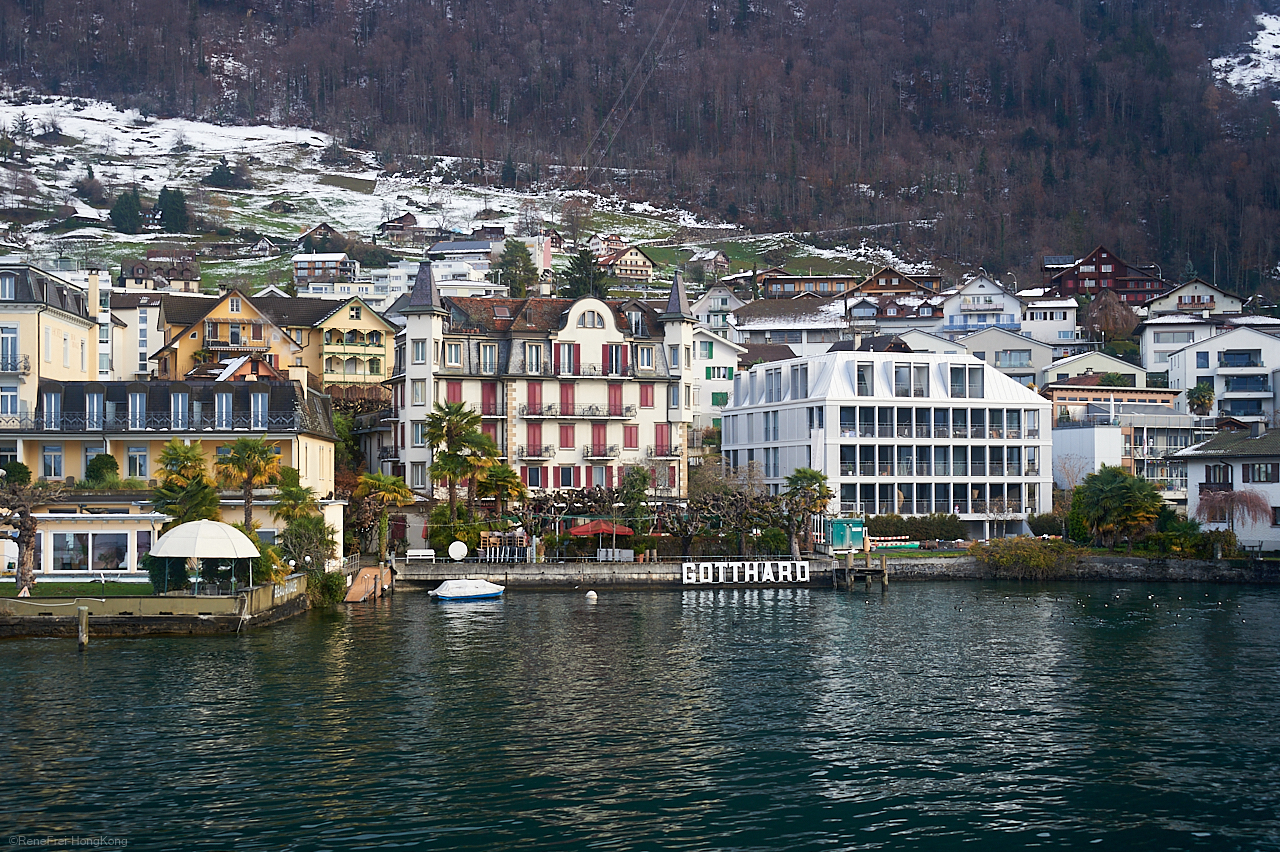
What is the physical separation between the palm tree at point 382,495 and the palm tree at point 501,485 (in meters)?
5.20

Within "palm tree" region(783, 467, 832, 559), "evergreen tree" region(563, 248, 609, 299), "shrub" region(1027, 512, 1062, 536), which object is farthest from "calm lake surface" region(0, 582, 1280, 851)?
"evergreen tree" region(563, 248, 609, 299)

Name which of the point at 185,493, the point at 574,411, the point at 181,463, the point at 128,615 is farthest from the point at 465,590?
the point at 574,411

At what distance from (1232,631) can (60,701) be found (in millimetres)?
46788

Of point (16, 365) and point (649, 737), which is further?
point (16, 365)

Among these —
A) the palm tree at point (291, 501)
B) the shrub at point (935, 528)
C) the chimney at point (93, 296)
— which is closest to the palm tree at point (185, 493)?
the palm tree at point (291, 501)

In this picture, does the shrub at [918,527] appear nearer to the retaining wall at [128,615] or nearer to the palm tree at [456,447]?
the palm tree at [456,447]

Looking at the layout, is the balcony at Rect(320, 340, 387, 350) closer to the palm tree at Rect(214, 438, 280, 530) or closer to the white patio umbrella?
the palm tree at Rect(214, 438, 280, 530)

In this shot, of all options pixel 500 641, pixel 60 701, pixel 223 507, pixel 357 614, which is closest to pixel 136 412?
pixel 223 507

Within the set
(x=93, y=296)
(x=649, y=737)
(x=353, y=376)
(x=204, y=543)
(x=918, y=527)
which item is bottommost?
(x=649, y=737)

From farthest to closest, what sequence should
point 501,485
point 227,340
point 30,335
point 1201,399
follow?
point 1201,399 < point 227,340 < point 501,485 < point 30,335

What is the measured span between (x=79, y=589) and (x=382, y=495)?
78.0 ft

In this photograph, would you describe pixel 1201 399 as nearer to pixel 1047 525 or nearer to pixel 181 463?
pixel 1047 525

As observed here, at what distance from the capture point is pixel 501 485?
276ft

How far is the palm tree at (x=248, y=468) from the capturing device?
65.2 metres
